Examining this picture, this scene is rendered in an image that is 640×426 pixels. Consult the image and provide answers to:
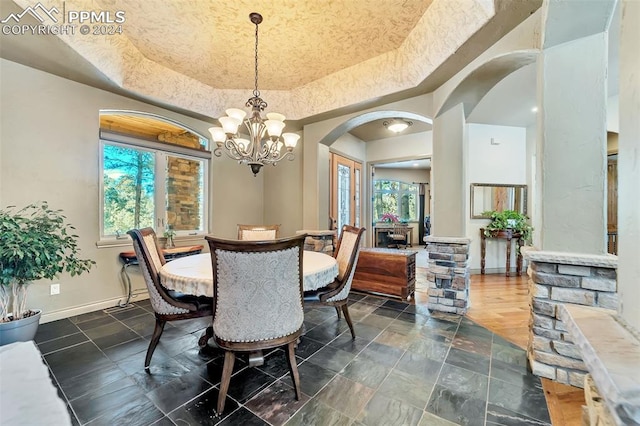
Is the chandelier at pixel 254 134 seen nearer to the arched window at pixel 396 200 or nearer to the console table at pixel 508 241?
the console table at pixel 508 241

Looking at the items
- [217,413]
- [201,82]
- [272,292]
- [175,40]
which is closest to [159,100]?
[201,82]

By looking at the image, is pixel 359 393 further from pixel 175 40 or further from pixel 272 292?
pixel 175 40

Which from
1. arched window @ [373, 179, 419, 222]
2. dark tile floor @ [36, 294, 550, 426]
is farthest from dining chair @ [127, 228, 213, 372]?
arched window @ [373, 179, 419, 222]

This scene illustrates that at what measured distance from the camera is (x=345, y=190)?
17.7 feet

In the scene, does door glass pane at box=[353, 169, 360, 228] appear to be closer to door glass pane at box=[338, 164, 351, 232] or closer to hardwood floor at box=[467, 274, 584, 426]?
door glass pane at box=[338, 164, 351, 232]

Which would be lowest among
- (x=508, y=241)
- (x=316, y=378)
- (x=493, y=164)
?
(x=316, y=378)

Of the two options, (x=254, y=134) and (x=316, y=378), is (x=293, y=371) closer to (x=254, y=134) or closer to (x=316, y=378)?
(x=316, y=378)

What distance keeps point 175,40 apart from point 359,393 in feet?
11.7

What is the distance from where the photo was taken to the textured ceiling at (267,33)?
7.46 ft

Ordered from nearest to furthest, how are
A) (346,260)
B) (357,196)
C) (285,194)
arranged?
(346,260) < (285,194) < (357,196)

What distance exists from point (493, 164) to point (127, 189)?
6002 mm

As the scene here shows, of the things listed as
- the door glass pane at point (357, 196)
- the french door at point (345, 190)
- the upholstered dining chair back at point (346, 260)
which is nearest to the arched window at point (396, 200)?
the door glass pane at point (357, 196)

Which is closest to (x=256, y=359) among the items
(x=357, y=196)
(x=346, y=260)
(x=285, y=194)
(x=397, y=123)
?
(x=346, y=260)

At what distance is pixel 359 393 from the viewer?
66.7 inches
